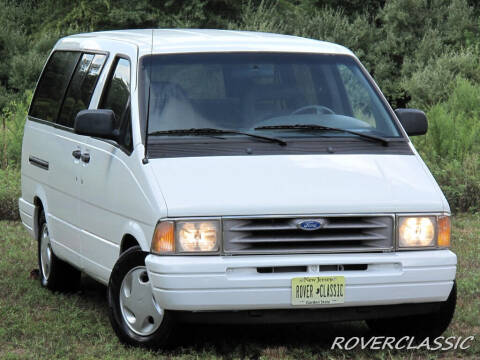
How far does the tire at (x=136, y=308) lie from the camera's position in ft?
21.2

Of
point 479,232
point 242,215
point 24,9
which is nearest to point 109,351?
point 242,215

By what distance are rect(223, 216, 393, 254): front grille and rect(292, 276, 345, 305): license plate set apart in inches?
6.6

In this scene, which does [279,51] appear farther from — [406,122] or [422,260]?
[422,260]

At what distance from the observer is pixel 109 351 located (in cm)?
669

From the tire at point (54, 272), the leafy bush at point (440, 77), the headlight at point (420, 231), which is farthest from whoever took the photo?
the leafy bush at point (440, 77)

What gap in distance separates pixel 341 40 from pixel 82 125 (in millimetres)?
25374

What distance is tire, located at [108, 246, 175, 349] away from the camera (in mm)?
6465

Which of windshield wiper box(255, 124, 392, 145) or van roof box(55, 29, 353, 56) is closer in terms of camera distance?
windshield wiper box(255, 124, 392, 145)

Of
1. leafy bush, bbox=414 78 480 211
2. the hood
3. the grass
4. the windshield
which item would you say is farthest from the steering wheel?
leafy bush, bbox=414 78 480 211

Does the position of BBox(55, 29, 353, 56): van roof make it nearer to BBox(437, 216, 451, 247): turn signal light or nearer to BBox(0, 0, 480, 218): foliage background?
BBox(437, 216, 451, 247): turn signal light

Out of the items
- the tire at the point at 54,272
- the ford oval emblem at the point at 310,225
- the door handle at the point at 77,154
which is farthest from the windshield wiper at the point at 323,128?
the tire at the point at 54,272

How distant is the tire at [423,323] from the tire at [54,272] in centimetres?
280

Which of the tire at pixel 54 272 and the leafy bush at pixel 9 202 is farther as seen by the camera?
the leafy bush at pixel 9 202

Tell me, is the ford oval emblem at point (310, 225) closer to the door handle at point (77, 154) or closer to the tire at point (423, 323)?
the tire at point (423, 323)
